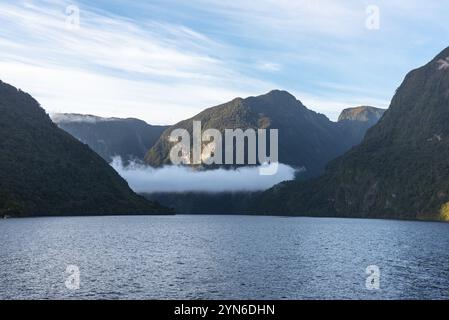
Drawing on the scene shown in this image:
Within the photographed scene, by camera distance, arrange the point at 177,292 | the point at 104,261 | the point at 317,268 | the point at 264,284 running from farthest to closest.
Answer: the point at 104,261, the point at 317,268, the point at 264,284, the point at 177,292

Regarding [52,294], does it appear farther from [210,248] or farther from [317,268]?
[210,248]

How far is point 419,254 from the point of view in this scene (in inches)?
6594

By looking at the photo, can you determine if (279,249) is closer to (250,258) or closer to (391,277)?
(250,258)

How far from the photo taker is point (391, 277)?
118 meters

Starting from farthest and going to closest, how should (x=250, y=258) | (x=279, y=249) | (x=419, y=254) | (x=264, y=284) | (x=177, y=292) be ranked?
(x=279, y=249) < (x=419, y=254) < (x=250, y=258) < (x=264, y=284) < (x=177, y=292)

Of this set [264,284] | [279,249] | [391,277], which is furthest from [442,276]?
[279,249]
